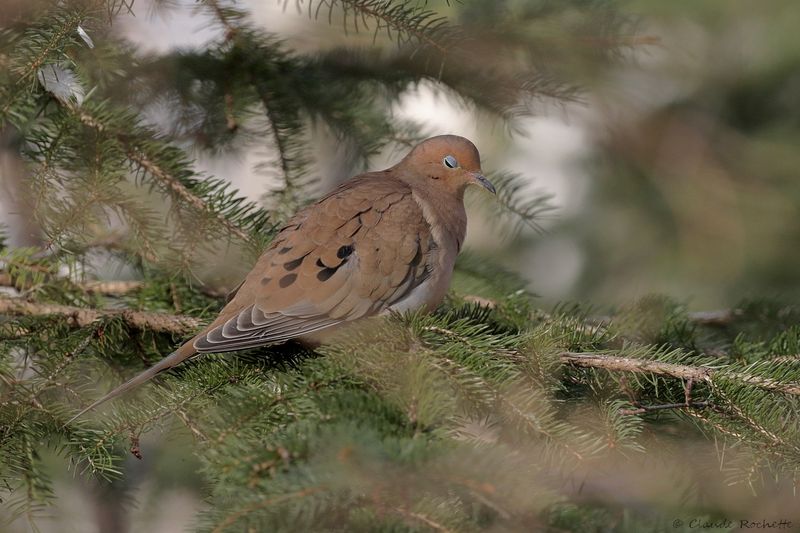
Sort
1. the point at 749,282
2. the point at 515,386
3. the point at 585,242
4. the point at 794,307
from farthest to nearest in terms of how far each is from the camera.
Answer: the point at 585,242, the point at 749,282, the point at 794,307, the point at 515,386

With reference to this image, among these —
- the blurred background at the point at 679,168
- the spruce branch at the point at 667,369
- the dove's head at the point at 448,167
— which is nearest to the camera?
the spruce branch at the point at 667,369

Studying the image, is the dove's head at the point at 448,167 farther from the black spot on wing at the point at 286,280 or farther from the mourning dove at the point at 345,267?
the black spot on wing at the point at 286,280

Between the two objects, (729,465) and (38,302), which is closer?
(729,465)

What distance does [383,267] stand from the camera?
8.23ft

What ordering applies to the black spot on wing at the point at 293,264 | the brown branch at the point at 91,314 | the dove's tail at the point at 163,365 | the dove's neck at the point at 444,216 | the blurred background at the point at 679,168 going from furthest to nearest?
the blurred background at the point at 679,168, the dove's neck at the point at 444,216, the black spot on wing at the point at 293,264, the brown branch at the point at 91,314, the dove's tail at the point at 163,365

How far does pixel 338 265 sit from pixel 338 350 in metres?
0.56

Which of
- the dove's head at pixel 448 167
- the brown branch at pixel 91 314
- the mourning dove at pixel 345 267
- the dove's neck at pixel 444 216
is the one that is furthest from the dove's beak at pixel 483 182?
the brown branch at pixel 91 314

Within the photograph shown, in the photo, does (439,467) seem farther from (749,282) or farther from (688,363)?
(749,282)

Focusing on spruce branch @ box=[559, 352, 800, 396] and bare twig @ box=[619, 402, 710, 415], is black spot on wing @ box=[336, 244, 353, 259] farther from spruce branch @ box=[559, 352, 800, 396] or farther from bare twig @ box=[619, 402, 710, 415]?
bare twig @ box=[619, 402, 710, 415]

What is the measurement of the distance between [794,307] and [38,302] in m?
2.55

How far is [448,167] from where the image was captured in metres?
2.96

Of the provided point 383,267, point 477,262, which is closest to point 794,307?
point 477,262

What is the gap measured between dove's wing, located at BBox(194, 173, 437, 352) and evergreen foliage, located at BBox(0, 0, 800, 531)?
129mm

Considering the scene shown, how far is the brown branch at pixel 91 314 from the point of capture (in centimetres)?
237
